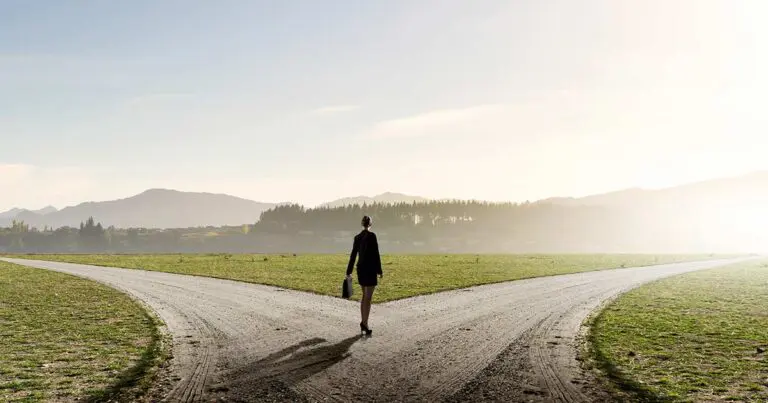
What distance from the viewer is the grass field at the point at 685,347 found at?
10.5m

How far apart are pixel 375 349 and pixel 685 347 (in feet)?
28.6

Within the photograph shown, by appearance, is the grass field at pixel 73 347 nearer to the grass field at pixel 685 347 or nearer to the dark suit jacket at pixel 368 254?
the dark suit jacket at pixel 368 254

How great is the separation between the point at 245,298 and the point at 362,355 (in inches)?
521

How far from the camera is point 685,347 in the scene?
14.6 meters

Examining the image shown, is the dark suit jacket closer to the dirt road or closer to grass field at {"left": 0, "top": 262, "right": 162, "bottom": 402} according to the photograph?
the dirt road

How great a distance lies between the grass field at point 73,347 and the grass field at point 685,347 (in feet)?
34.6

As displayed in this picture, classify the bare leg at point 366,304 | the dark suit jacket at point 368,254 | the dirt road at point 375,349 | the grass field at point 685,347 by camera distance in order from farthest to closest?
1. the dark suit jacket at point 368,254
2. the bare leg at point 366,304
3. the grass field at point 685,347
4. the dirt road at point 375,349

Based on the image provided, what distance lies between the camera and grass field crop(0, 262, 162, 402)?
10203mm

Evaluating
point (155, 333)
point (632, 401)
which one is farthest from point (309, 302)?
point (632, 401)

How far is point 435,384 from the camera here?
1048cm

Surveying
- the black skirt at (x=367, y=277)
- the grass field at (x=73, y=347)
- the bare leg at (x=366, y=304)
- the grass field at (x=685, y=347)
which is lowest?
the grass field at (x=73, y=347)

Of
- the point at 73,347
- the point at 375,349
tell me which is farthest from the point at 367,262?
the point at 73,347

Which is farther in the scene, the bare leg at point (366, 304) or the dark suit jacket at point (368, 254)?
the dark suit jacket at point (368, 254)

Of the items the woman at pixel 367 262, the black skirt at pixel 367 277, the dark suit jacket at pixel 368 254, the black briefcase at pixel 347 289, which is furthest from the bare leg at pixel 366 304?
the black briefcase at pixel 347 289
